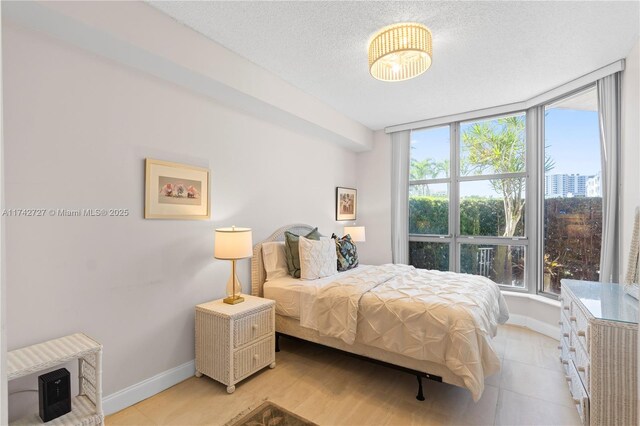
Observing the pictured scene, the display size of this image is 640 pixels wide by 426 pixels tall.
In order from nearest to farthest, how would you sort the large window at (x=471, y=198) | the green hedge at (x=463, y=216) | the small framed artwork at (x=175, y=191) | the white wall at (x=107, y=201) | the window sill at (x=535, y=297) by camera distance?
the white wall at (x=107, y=201) → the small framed artwork at (x=175, y=191) → the window sill at (x=535, y=297) → the large window at (x=471, y=198) → the green hedge at (x=463, y=216)

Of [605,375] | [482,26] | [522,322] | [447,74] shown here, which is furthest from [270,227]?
[522,322]

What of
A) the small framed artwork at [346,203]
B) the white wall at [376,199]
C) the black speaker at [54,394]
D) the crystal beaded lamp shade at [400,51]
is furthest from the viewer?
the white wall at [376,199]

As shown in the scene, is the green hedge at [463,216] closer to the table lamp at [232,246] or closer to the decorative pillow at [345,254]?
the decorative pillow at [345,254]

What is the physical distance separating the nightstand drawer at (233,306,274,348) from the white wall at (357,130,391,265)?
8.37 feet

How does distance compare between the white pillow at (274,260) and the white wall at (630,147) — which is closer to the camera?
the white wall at (630,147)

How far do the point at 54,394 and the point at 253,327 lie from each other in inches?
49.2

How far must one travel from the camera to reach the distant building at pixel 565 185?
3.37 meters

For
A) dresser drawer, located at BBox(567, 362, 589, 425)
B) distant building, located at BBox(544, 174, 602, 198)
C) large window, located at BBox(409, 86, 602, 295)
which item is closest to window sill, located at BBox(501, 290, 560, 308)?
large window, located at BBox(409, 86, 602, 295)

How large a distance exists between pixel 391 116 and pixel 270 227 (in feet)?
7.25

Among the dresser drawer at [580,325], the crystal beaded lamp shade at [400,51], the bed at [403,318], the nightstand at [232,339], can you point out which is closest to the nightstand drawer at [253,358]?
the nightstand at [232,339]

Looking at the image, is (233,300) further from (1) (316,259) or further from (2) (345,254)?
(2) (345,254)

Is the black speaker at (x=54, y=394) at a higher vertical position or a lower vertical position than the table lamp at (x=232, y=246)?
lower

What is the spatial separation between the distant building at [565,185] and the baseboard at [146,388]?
410 cm

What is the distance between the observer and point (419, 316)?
7.46 feet
